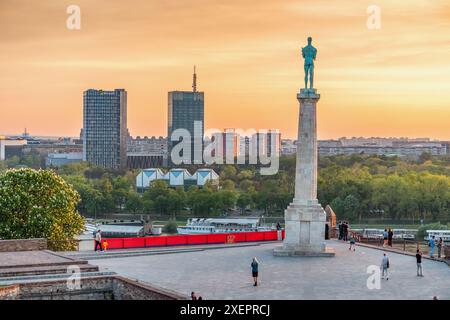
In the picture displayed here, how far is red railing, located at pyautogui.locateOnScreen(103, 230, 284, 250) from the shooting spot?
44312 millimetres

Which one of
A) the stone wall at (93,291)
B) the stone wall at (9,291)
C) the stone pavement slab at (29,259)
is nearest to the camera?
the stone wall at (9,291)

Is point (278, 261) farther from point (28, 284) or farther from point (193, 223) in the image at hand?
point (193, 223)

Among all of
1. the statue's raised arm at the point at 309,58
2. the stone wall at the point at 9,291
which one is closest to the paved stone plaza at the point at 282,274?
the stone wall at the point at 9,291

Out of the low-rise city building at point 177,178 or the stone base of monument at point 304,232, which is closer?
the stone base of monument at point 304,232

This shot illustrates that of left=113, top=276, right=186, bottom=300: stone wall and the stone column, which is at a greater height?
the stone column

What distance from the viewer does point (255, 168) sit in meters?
187

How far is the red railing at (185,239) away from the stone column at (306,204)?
16.0ft

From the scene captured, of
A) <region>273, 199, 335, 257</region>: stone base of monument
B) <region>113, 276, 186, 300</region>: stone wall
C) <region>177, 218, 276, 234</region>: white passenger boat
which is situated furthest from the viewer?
<region>177, 218, 276, 234</region>: white passenger boat

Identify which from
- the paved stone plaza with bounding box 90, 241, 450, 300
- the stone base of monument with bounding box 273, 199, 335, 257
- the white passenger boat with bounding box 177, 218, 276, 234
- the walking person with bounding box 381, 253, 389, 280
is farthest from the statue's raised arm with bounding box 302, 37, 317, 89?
the white passenger boat with bounding box 177, 218, 276, 234

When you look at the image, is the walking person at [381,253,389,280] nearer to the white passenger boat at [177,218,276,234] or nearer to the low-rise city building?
the white passenger boat at [177,218,276,234]

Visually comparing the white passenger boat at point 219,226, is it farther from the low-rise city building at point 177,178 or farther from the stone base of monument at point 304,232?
the stone base of monument at point 304,232

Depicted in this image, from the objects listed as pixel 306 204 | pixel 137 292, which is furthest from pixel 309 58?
pixel 137 292

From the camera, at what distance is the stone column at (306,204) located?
42188mm
